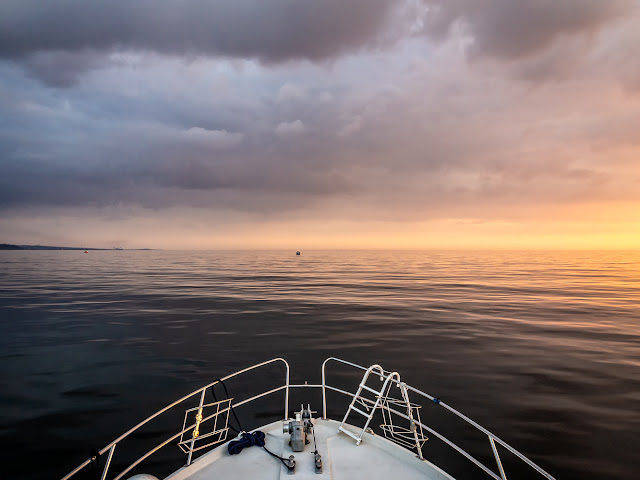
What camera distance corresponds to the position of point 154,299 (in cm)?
2803

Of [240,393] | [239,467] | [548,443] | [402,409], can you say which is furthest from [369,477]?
[240,393]

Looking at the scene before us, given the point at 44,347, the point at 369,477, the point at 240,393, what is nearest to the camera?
the point at 369,477

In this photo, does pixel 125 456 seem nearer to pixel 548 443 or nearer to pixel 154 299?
pixel 548 443

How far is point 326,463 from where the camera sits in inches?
211

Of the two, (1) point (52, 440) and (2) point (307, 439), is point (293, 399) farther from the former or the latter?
(1) point (52, 440)

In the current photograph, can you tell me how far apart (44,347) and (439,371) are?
731 inches

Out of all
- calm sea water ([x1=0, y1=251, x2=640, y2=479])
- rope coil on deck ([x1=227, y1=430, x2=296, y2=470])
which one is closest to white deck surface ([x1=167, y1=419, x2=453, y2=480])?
rope coil on deck ([x1=227, y1=430, x2=296, y2=470])

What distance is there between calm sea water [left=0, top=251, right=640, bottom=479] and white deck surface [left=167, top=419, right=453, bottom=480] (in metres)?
2.36

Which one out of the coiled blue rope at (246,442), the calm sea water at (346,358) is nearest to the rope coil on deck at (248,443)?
the coiled blue rope at (246,442)

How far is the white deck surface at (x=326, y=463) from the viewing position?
5.15 m

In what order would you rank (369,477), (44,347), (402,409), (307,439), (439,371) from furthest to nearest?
1. (44,347)
2. (439,371)
3. (402,409)
4. (307,439)
5. (369,477)

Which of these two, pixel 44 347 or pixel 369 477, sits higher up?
pixel 369 477

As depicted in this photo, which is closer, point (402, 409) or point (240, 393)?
point (402, 409)

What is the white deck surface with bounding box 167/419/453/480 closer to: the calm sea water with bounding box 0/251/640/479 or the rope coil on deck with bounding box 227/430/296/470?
the rope coil on deck with bounding box 227/430/296/470
